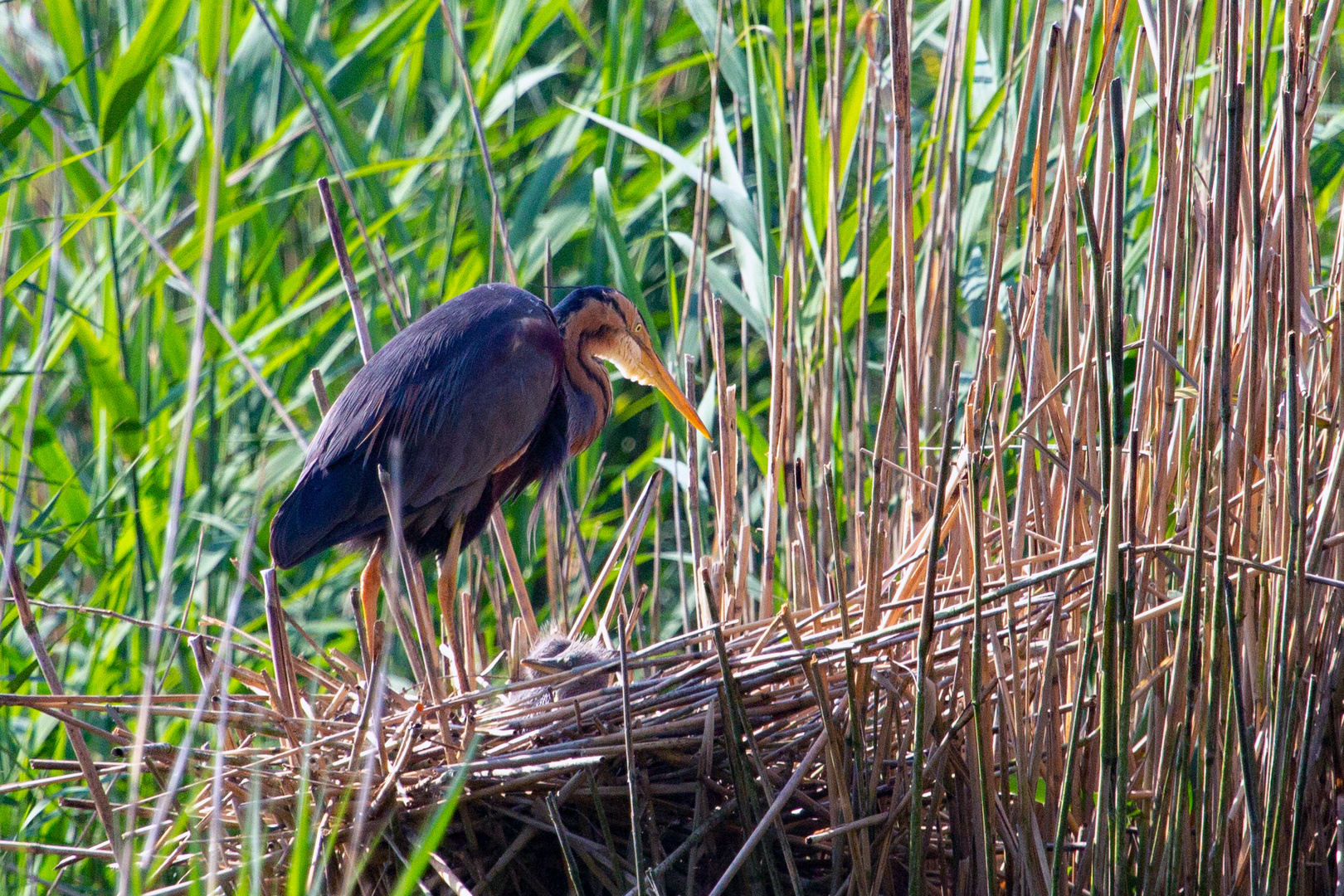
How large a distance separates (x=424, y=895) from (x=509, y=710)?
1.25 feet

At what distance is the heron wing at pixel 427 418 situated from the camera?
7.27 ft

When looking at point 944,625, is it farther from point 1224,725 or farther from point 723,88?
point 723,88

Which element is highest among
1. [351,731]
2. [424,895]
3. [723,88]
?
[723,88]

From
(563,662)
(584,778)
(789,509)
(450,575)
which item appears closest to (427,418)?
(450,575)

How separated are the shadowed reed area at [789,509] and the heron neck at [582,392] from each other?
0.21 m

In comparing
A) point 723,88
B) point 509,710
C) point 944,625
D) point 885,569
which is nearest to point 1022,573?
point 944,625

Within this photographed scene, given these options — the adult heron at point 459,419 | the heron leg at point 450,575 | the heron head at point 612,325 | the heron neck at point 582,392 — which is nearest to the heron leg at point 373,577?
the adult heron at point 459,419

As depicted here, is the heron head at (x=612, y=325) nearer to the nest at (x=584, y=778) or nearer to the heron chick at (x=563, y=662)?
the heron chick at (x=563, y=662)

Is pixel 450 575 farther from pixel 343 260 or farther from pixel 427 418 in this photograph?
pixel 343 260

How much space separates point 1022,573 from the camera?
1.63m

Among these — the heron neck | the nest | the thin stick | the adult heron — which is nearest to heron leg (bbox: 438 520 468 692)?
the adult heron

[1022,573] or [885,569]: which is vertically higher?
[1022,573]

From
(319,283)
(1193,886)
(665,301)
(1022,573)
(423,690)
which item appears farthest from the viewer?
(665,301)

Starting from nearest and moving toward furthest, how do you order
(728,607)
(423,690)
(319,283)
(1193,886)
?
1. (1193,886)
2. (423,690)
3. (728,607)
4. (319,283)
